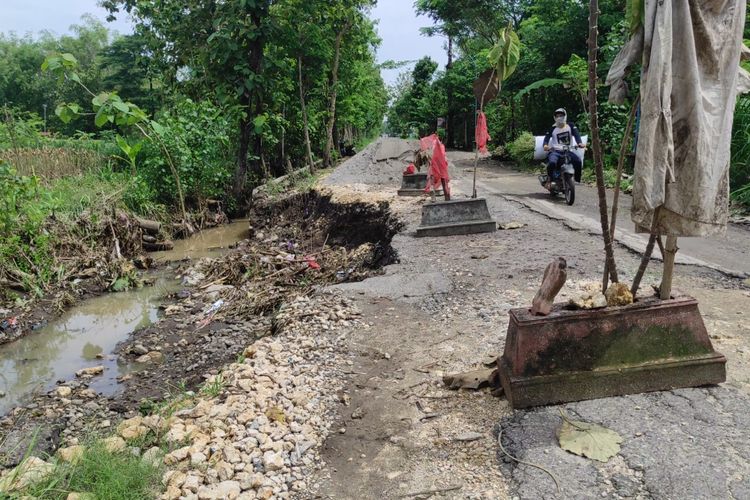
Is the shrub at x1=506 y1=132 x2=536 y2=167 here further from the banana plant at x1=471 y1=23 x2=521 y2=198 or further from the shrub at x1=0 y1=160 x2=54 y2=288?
the shrub at x1=0 y1=160 x2=54 y2=288

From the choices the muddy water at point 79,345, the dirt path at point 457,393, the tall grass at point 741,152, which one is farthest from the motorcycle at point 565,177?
the muddy water at point 79,345

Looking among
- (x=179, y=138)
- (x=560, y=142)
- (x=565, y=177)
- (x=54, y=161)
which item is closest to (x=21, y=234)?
(x=179, y=138)

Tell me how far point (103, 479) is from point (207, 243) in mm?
9401

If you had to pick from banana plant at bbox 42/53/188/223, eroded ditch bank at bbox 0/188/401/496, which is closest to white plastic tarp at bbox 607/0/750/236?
eroded ditch bank at bbox 0/188/401/496

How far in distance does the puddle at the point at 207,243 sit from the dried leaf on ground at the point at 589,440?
341 inches

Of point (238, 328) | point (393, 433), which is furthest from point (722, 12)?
point (238, 328)

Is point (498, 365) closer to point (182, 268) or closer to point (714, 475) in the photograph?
point (714, 475)

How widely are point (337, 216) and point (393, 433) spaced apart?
708 centimetres

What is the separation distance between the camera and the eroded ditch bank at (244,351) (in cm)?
294

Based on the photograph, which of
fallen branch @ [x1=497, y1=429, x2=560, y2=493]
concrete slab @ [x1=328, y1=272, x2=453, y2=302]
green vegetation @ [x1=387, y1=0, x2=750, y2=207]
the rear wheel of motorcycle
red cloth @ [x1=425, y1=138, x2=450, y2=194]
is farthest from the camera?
green vegetation @ [x1=387, y1=0, x2=750, y2=207]

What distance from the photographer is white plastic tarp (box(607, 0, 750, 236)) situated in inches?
92.4

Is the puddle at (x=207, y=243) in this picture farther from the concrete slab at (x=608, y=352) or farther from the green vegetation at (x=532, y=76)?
the concrete slab at (x=608, y=352)

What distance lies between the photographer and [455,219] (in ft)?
23.0

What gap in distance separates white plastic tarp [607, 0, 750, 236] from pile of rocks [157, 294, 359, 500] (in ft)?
6.69
